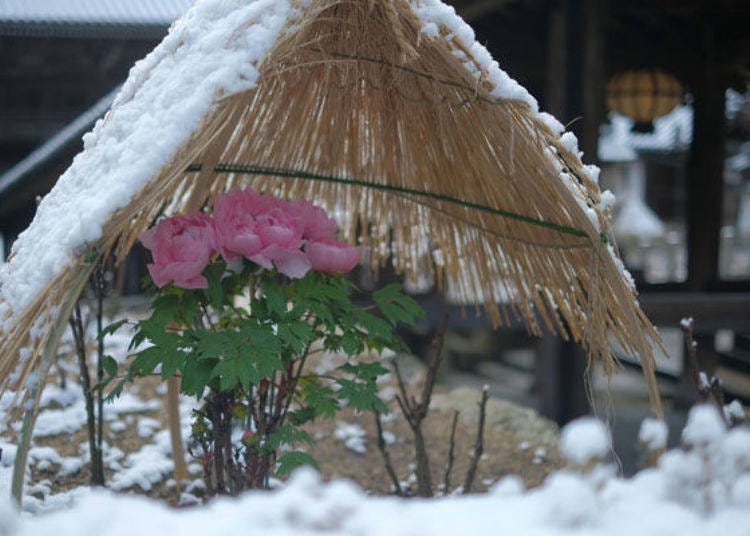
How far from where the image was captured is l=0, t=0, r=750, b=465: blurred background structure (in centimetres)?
349

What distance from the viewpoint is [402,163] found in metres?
2.17

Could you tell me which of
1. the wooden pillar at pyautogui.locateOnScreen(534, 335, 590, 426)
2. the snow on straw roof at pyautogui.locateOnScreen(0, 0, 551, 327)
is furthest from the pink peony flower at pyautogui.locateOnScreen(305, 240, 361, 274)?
the wooden pillar at pyautogui.locateOnScreen(534, 335, 590, 426)

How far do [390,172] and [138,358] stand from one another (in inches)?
36.7

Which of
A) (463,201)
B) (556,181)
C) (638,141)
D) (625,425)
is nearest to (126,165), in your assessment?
(556,181)

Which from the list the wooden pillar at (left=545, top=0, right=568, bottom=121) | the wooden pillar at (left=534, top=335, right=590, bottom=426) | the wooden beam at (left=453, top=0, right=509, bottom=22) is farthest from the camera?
the wooden beam at (left=453, top=0, right=509, bottom=22)

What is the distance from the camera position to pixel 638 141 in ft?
43.0

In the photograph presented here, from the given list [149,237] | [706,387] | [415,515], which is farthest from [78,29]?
[415,515]

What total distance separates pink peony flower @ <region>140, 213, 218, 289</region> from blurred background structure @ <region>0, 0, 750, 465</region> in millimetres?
794

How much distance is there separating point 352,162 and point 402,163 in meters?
0.17

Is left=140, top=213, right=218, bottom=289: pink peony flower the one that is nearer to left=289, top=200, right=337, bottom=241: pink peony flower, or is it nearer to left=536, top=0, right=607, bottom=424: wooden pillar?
left=289, top=200, right=337, bottom=241: pink peony flower

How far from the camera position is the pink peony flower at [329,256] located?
175cm

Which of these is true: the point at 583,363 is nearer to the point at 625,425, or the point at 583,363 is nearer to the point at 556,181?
the point at 625,425

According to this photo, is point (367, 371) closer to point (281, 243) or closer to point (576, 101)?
point (281, 243)

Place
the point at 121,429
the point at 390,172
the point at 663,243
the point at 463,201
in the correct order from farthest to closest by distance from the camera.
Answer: the point at 663,243 < the point at 121,429 < the point at 390,172 < the point at 463,201
